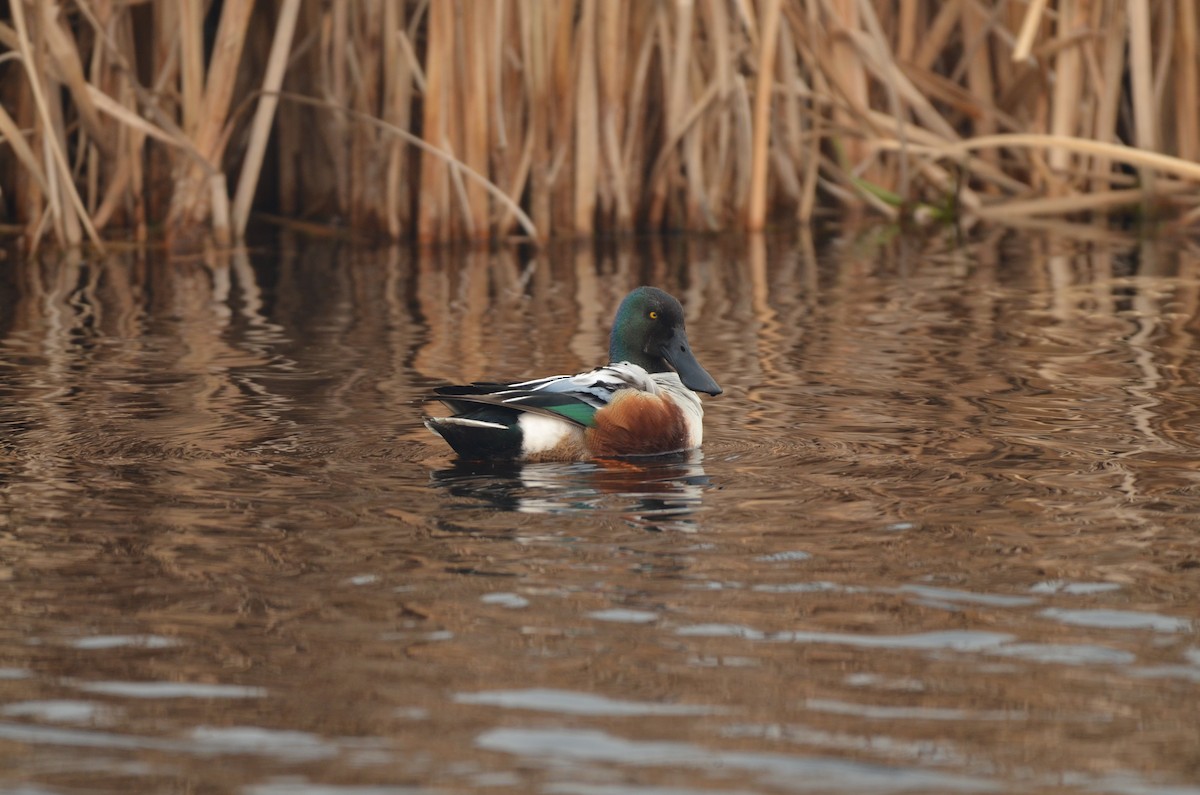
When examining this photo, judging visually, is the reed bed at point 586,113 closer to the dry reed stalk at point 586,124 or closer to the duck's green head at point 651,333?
the dry reed stalk at point 586,124

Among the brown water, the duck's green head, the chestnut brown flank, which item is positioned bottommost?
the brown water

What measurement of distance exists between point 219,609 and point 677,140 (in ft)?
24.3

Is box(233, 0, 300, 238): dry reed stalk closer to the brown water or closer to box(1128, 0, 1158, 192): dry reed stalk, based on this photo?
the brown water

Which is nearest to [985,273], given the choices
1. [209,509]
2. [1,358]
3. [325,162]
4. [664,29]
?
[664,29]

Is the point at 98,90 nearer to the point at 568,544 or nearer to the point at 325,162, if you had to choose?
the point at 325,162

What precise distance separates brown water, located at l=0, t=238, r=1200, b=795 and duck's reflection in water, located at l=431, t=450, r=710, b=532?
0.06ft

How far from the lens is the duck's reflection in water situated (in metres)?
4.56

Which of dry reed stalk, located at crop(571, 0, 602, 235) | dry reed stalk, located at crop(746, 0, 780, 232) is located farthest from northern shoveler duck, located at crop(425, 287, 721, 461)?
dry reed stalk, located at crop(746, 0, 780, 232)

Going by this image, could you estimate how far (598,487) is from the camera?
4.90m

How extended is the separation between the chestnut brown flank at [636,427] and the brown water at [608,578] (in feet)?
0.30

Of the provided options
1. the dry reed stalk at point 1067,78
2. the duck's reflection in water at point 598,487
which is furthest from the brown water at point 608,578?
the dry reed stalk at point 1067,78

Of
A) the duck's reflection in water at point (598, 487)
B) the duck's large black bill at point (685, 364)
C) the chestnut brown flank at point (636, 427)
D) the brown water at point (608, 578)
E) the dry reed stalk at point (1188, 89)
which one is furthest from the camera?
the dry reed stalk at point (1188, 89)

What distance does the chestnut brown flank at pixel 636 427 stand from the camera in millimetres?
5285

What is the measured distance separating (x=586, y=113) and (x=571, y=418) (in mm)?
5506
